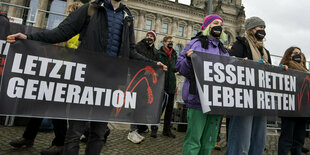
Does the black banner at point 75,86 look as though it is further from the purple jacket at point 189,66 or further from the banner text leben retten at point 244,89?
the banner text leben retten at point 244,89

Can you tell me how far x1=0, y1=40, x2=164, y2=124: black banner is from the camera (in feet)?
7.09

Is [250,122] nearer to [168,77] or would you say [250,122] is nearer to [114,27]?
[114,27]

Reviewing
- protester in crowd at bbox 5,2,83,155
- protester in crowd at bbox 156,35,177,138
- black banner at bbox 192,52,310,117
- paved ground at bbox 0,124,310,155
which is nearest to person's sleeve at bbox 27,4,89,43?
protester in crowd at bbox 5,2,83,155

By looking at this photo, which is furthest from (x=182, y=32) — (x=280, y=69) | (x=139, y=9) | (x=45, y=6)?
(x=280, y=69)

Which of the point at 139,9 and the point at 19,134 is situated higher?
the point at 139,9

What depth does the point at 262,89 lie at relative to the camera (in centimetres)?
313

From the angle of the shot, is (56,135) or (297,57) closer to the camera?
(56,135)

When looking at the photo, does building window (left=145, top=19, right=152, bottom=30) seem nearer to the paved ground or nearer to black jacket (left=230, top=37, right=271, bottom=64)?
the paved ground

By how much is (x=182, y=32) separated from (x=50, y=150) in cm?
3805

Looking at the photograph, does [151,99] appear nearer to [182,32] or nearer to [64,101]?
[64,101]

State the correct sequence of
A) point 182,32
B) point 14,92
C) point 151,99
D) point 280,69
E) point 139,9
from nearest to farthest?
point 14,92 < point 151,99 < point 280,69 < point 139,9 < point 182,32

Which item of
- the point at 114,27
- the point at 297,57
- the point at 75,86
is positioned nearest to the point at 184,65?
the point at 114,27

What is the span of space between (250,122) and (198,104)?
97cm

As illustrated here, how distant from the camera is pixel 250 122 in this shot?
112 inches
